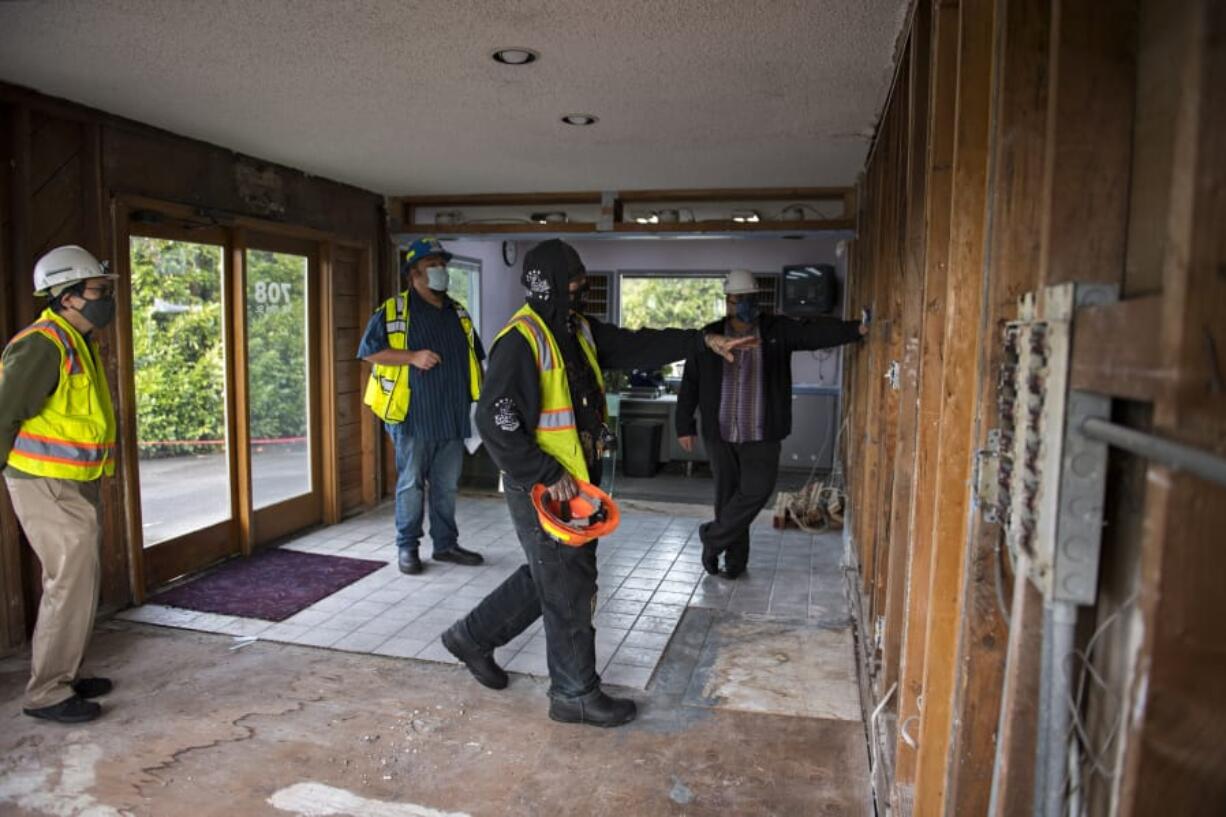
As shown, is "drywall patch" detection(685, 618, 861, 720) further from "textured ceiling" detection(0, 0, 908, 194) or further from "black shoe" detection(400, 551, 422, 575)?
"textured ceiling" detection(0, 0, 908, 194)

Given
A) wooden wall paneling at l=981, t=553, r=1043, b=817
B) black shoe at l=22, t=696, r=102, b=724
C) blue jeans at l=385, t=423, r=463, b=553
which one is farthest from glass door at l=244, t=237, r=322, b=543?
wooden wall paneling at l=981, t=553, r=1043, b=817

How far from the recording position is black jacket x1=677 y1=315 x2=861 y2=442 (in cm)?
414

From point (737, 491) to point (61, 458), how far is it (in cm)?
301

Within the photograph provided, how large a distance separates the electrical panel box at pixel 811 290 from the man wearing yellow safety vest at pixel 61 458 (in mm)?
6104

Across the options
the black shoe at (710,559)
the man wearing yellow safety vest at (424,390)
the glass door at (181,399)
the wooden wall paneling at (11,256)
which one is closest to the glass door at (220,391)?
the glass door at (181,399)

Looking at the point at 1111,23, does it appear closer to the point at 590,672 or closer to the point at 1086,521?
the point at 1086,521

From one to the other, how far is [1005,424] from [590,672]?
2.02m

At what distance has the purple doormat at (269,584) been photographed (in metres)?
4.15

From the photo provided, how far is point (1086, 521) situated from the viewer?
43.1 inches

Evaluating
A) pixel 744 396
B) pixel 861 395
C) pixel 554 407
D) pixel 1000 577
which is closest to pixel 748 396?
pixel 744 396

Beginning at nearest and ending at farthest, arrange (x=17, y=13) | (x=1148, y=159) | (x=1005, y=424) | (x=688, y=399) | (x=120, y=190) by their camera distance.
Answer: (x=1148, y=159) < (x=1005, y=424) < (x=17, y=13) < (x=120, y=190) < (x=688, y=399)

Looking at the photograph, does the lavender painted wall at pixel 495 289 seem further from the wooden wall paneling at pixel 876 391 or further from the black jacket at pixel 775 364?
the wooden wall paneling at pixel 876 391

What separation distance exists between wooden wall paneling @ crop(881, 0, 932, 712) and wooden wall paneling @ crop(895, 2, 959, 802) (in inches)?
9.1

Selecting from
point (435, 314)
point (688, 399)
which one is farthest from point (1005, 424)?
point (435, 314)
